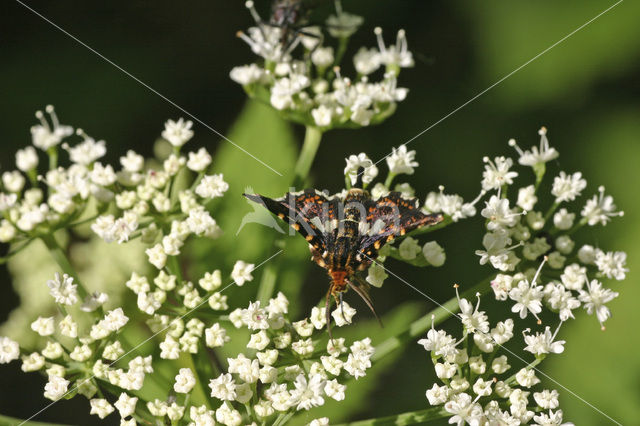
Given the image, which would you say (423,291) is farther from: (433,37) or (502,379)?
(433,37)

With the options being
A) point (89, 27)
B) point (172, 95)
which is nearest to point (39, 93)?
point (89, 27)

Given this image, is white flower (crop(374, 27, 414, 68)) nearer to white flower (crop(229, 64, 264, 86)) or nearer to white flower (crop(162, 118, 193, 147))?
white flower (crop(229, 64, 264, 86))

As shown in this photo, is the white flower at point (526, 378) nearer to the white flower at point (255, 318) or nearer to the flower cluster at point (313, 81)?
the white flower at point (255, 318)

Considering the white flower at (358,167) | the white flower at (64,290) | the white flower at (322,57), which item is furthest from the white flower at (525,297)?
the white flower at (64,290)

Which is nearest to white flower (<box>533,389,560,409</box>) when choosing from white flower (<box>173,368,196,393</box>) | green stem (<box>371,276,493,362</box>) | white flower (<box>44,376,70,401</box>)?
green stem (<box>371,276,493,362</box>)

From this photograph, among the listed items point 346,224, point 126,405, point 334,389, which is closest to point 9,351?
point 126,405

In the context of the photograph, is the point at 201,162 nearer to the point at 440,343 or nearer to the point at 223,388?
the point at 223,388

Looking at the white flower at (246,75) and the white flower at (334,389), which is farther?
the white flower at (246,75)
